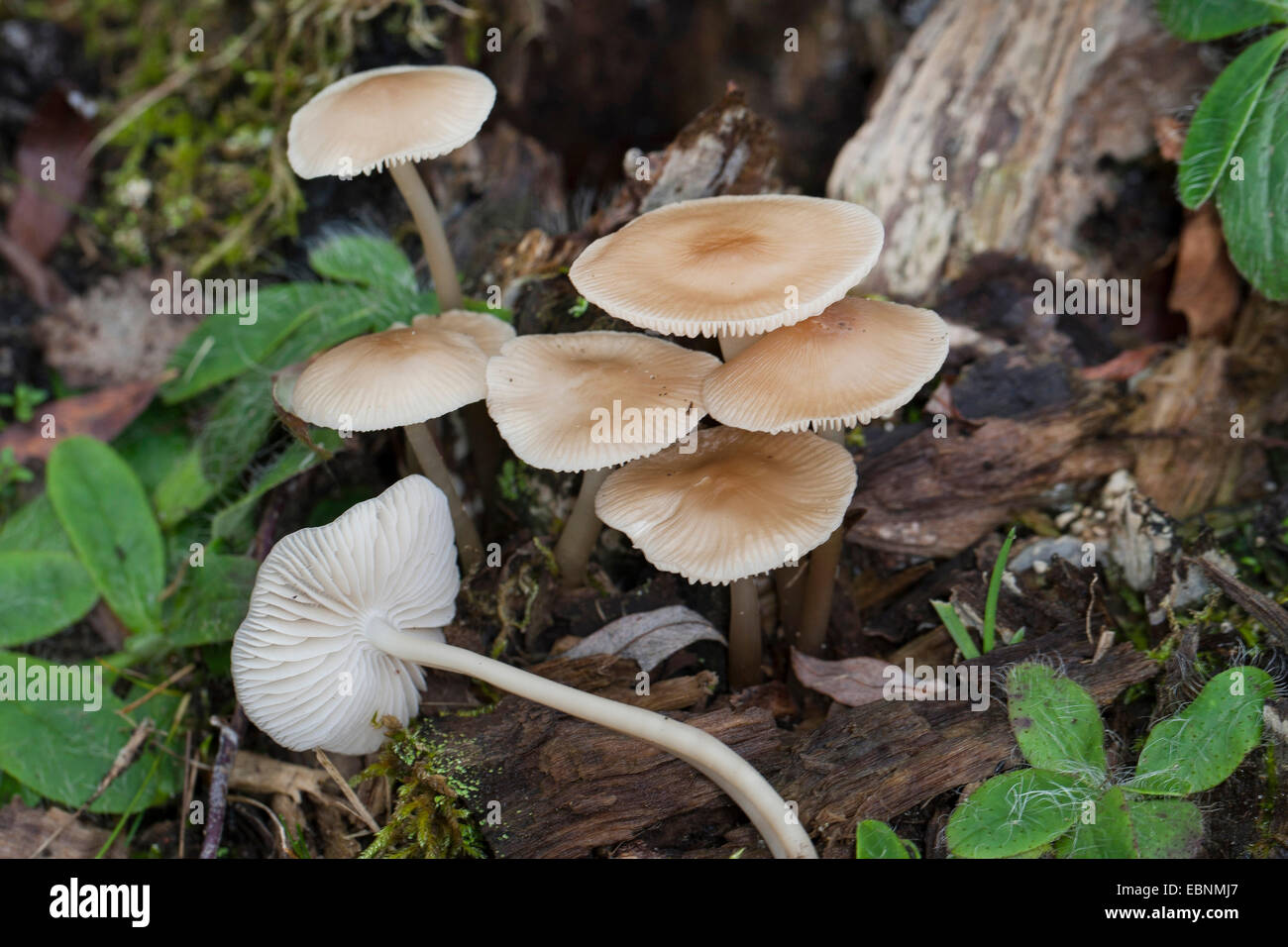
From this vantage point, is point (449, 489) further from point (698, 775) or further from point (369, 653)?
point (698, 775)

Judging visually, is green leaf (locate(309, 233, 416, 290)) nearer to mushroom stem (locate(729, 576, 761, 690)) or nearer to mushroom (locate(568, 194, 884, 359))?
mushroom (locate(568, 194, 884, 359))

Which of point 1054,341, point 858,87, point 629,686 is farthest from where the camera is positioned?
point 858,87

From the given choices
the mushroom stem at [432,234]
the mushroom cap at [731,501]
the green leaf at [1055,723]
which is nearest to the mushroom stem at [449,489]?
the mushroom stem at [432,234]

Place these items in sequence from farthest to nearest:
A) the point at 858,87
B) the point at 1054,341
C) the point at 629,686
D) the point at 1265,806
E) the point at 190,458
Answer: the point at 858,87 < the point at 190,458 < the point at 1054,341 < the point at 629,686 < the point at 1265,806

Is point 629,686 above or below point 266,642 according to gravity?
below

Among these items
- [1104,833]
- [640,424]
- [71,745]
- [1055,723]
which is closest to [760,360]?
[640,424]

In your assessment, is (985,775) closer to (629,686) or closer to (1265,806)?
(1265,806)

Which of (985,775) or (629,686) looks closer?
(985,775)
